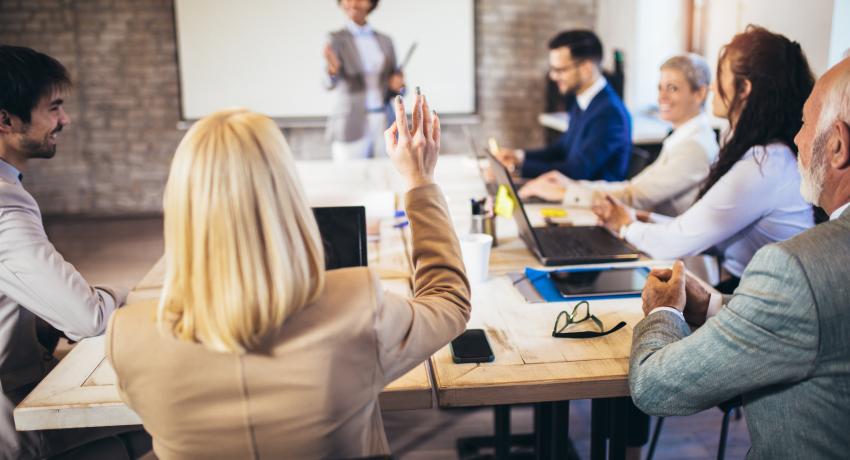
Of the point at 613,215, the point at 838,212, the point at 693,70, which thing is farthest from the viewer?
the point at 693,70

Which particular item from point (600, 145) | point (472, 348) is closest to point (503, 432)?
point (472, 348)

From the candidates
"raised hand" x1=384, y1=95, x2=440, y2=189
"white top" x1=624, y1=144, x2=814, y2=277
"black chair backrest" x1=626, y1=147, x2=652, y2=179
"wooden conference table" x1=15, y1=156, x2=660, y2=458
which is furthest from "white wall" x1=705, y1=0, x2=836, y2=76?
"raised hand" x1=384, y1=95, x2=440, y2=189

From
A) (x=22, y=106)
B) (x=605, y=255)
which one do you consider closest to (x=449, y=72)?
(x=605, y=255)

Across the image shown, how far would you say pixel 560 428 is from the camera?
1.76 metres

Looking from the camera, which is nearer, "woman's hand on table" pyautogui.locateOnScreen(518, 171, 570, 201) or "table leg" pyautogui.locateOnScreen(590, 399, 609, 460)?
"table leg" pyautogui.locateOnScreen(590, 399, 609, 460)

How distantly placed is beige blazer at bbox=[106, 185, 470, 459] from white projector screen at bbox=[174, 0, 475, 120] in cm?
496

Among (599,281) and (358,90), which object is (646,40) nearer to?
(358,90)

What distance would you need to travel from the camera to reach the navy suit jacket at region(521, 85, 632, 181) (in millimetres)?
3443

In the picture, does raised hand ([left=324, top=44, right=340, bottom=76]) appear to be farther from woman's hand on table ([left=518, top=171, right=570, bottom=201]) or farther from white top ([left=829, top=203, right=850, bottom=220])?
white top ([left=829, top=203, right=850, bottom=220])

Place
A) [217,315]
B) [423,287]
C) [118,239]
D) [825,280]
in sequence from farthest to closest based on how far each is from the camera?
[118,239] → [423,287] → [825,280] → [217,315]

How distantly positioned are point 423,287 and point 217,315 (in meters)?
0.41

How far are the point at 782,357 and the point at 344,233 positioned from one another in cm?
97

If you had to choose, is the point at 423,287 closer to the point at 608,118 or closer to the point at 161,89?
the point at 608,118

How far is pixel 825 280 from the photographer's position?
1060 millimetres
